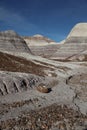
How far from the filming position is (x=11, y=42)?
93062 mm

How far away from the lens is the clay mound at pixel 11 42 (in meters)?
88.8

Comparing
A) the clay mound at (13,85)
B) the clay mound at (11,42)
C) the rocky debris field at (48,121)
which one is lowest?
the rocky debris field at (48,121)

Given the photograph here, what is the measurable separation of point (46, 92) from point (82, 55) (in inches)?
3794

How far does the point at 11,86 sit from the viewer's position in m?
24.8

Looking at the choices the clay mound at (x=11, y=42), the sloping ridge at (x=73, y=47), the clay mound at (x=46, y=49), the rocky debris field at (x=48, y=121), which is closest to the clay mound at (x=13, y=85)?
the rocky debris field at (x=48, y=121)

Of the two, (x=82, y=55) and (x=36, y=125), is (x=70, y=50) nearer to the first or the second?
(x=82, y=55)

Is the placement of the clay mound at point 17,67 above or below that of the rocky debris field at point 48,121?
above

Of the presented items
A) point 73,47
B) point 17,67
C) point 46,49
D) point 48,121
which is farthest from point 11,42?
point 48,121

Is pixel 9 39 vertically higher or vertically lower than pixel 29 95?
higher

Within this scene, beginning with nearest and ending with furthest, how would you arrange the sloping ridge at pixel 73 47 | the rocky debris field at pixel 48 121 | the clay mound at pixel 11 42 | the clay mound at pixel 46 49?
the rocky debris field at pixel 48 121
the clay mound at pixel 11 42
the sloping ridge at pixel 73 47
the clay mound at pixel 46 49

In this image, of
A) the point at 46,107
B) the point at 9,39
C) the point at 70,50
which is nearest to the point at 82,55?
the point at 70,50

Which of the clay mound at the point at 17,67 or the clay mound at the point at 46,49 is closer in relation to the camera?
the clay mound at the point at 17,67

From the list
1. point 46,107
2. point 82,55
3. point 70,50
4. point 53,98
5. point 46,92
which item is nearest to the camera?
point 46,107

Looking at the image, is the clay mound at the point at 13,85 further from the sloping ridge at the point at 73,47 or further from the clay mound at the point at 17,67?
the sloping ridge at the point at 73,47
